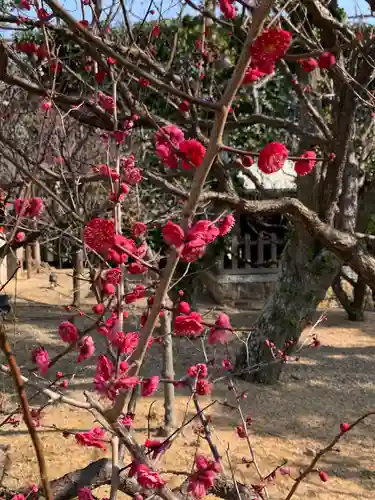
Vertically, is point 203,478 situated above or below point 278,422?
above

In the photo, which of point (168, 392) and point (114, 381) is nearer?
point (114, 381)

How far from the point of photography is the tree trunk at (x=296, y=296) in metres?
5.11

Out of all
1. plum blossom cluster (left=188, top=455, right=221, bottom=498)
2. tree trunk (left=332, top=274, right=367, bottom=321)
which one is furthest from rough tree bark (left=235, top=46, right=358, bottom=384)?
plum blossom cluster (left=188, top=455, right=221, bottom=498)

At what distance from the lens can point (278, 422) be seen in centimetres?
458

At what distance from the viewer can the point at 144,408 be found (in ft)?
15.8

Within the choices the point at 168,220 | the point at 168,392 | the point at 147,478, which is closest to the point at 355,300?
the point at 168,392

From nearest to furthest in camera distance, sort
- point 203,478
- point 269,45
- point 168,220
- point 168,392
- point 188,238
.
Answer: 1. point 269,45
2. point 188,238
3. point 203,478
4. point 168,220
5. point 168,392

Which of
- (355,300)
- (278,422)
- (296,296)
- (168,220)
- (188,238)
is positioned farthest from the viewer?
(355,300)

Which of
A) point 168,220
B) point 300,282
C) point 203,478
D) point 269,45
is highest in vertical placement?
point 269,45

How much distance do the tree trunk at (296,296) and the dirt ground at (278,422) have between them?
20.5 inches

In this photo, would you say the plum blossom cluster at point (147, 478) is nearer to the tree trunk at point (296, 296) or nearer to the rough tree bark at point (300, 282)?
A: the rough tree bark at point (300, 282)

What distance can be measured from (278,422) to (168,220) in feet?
7.47

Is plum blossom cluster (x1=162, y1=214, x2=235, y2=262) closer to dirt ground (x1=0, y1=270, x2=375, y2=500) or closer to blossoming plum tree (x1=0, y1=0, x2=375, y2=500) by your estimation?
blossoming plum tree (x1=0, y1=0, x2=375, y2=500)

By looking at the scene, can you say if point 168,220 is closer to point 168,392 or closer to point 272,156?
point 168,392
